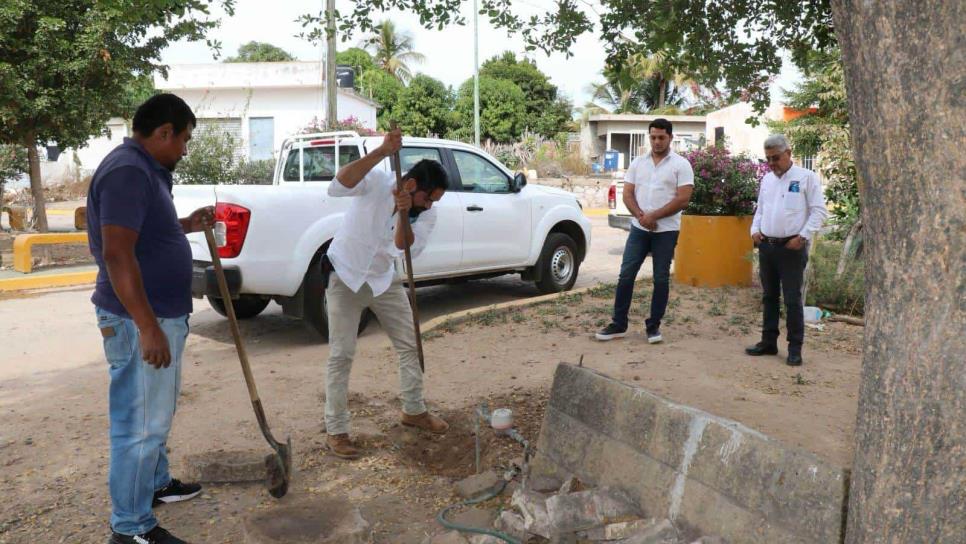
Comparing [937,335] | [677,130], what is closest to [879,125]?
[937,335]

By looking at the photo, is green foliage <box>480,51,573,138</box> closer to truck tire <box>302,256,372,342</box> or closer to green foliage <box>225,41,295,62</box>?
green foliage <box>225,41,295,62</box>

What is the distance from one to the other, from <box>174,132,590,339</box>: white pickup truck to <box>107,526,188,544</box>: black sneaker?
11.7ft

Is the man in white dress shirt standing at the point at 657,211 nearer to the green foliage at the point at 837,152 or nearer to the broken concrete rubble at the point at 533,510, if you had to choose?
the broken concrete rubble at the point at 533,510

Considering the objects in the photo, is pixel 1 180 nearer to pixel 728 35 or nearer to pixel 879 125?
pixel 728 35

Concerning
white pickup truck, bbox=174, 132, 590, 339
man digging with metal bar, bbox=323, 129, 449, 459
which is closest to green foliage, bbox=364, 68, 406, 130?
white pickup truck, bbox=174, 132, 590, 339

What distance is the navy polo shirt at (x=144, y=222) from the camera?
3102mm

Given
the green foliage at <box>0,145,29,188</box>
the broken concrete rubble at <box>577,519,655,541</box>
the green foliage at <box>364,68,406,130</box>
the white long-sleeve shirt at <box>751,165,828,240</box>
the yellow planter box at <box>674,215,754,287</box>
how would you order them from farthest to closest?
the green foliage at <box>364,68,406,130</box>, the green foliage at <box>0,145,29,188</box>, the yellow planter box at <box>674,215,754,287</box>, the white long-sleeve shirt at <box>751,165,828,240</box>, the broken concrete rubble at <box>577,519,655,541</box>

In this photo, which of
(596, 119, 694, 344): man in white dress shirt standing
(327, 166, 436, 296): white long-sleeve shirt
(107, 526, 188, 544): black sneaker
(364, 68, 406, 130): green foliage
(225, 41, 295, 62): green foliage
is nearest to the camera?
(107, 526, 188, 544): black sneaker

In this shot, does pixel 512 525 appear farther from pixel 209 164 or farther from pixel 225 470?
pixel 209 164

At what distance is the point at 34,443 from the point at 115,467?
194 centimetres

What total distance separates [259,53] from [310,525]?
5896 cm

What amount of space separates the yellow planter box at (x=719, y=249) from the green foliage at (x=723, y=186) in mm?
203

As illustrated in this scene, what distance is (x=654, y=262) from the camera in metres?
6.76

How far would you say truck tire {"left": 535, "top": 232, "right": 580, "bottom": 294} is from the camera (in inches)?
371
